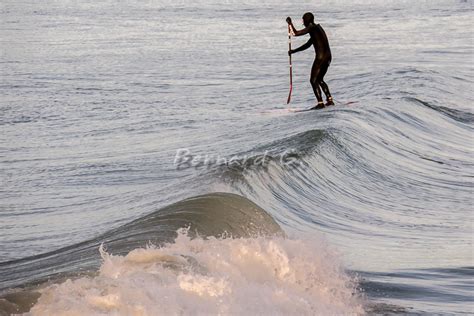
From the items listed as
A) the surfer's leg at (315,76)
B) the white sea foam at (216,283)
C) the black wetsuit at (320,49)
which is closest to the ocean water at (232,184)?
the white sea foam at (216,283)

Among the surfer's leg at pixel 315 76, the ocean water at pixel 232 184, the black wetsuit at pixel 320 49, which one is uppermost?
the black wetsuit at pixel 320 49

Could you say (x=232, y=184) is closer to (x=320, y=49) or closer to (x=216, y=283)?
(x=216, y=283)

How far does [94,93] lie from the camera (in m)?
25.9

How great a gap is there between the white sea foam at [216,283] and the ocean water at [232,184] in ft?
0.06

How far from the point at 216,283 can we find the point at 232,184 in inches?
250

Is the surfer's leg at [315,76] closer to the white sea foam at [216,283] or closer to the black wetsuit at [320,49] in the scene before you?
the black wetsuit at [320,49]

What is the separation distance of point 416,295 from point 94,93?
58.6 feet

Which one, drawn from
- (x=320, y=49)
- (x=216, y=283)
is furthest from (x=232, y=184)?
(x=320, y=49)

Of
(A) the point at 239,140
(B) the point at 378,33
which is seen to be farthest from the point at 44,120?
(B) the point at 378,33

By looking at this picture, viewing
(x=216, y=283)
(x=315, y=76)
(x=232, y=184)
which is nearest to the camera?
(x=216, y=283)

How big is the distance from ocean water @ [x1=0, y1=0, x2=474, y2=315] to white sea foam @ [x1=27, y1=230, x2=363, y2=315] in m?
0.02

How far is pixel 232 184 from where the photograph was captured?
13.0 meters

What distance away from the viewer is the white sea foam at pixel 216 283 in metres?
6.25

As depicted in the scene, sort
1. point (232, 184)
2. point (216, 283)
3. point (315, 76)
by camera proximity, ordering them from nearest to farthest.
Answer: point (216, 283) < point (232, 184) < point (315, 76)
